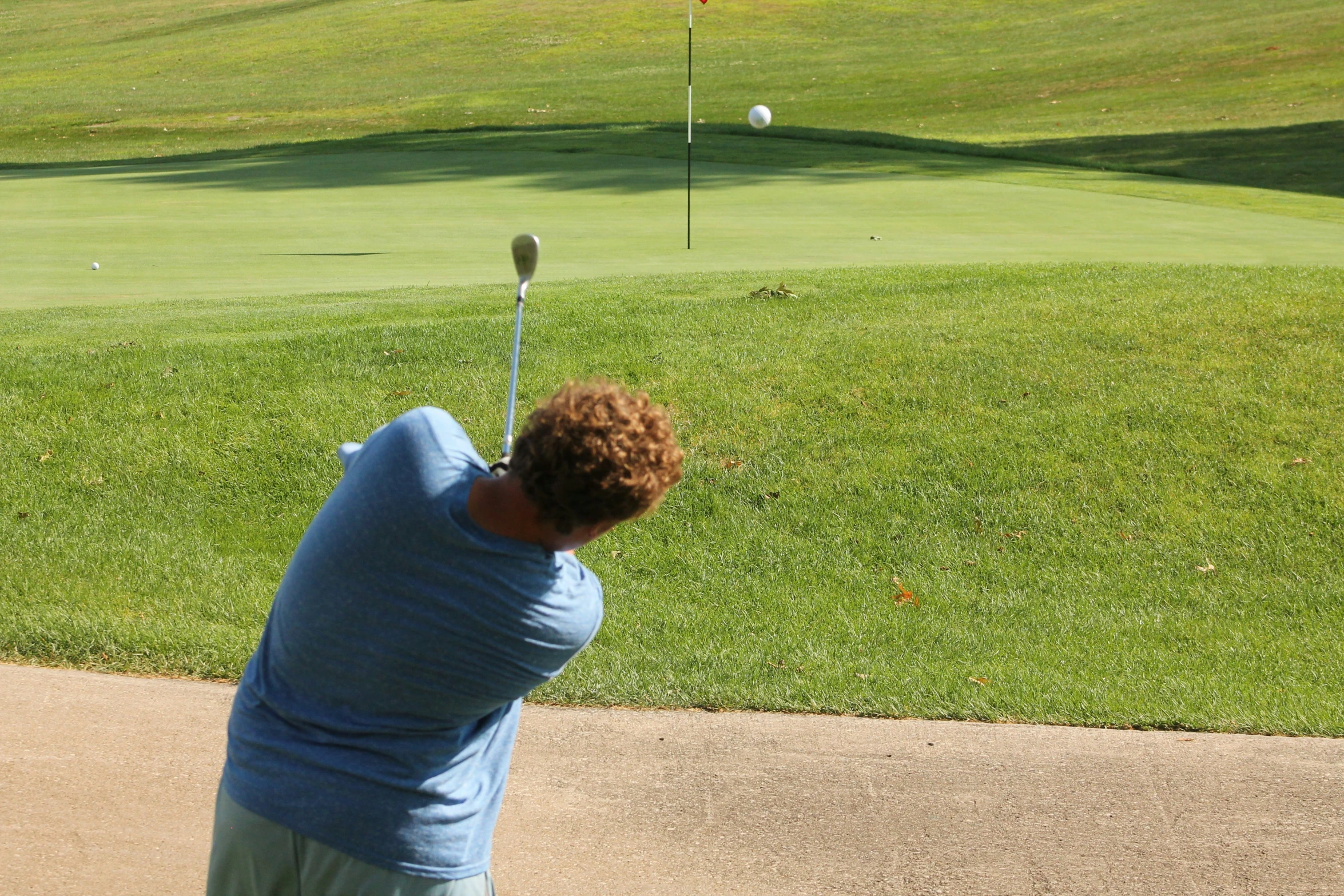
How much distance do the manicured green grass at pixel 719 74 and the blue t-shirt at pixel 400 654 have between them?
21724 millimetres

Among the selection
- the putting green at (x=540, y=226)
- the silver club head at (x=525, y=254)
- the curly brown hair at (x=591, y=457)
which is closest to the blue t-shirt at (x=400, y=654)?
the curly brown hair at (x=591, y=457)

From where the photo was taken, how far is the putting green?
1250 cm

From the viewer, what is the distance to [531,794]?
3.93 meters

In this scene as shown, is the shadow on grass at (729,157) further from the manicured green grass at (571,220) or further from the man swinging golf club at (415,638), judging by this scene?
the man swinging golf club at (415,638)

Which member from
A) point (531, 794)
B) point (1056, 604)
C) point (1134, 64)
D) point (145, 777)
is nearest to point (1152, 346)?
point (1056, 604)

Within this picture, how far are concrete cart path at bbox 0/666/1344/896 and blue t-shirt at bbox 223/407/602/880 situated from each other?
4.62 feet

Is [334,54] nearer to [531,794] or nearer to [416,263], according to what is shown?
[416,263]

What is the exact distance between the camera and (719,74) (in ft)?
146

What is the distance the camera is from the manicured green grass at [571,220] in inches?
496

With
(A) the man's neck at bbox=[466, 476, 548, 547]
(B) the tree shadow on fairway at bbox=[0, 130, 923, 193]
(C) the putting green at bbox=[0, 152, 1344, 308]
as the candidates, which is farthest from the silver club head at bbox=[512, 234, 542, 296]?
(B) the tree shadow on fairway at bbox=[0, 130, 923, 193]

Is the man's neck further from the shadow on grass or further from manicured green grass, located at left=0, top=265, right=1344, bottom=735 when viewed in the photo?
the shadow on grass

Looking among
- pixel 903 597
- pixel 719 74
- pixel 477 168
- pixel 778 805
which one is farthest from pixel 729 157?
pixel 719 74

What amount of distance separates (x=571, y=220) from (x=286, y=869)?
1459cm

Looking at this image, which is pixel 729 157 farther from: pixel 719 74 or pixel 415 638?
pixel 415 638
